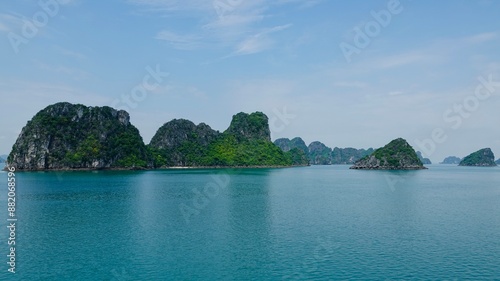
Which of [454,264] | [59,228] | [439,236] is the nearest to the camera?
[454,264]

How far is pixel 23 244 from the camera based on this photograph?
168 ft

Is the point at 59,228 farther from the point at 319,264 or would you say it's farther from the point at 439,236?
the point at 439,236

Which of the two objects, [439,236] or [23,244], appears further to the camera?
[439,236]

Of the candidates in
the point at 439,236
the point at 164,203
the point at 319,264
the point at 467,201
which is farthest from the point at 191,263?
the point at 467,201

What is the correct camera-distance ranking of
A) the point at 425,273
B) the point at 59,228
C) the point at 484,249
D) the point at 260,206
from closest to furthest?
the point at 425,273 < the point at 484,249 < the point at 59,228 < the point at 260,206

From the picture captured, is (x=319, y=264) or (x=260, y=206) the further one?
(x=260, y=206)

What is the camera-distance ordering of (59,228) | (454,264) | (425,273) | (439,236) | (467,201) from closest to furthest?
(425,273) < (454,264) < (439,236) < (59,228) < (467,201)

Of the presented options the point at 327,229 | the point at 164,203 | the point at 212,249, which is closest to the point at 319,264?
the point at 212,249

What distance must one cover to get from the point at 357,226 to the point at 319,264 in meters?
23.4

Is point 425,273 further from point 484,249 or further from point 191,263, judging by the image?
point 191,263

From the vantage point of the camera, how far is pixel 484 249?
49.5 m

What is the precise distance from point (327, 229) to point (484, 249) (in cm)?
2246

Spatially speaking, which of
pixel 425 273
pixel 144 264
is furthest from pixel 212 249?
pixel 425 273

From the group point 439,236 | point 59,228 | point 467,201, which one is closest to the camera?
point 439,236
